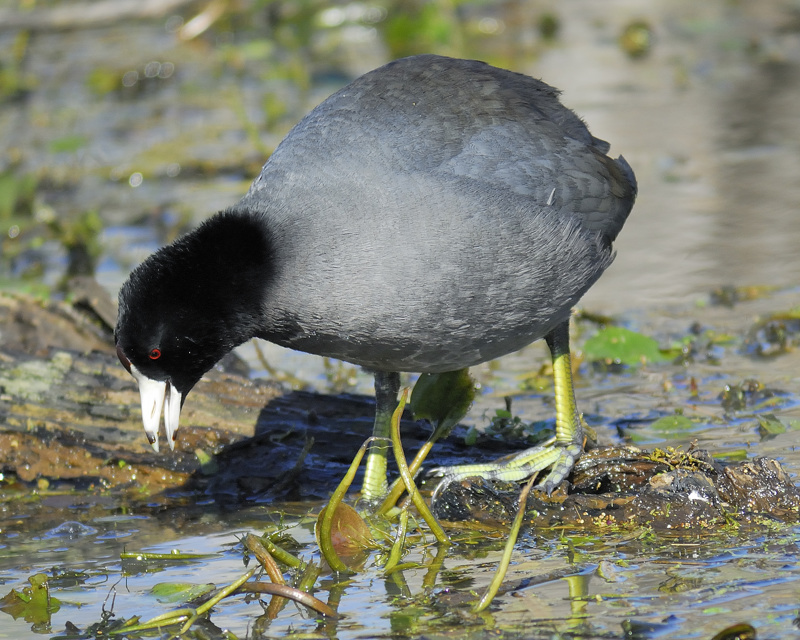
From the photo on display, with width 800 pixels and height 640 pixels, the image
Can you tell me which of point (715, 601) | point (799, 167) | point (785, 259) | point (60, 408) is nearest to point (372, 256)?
point (715, 601)

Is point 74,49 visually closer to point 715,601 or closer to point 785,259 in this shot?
point 785,259

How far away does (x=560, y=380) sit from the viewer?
13.0 ft

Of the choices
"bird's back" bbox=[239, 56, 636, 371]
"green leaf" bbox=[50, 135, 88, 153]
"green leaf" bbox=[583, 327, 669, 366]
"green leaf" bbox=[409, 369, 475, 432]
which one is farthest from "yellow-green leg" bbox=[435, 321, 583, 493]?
"green leaf" bbox=[50, 135, 88, 153]

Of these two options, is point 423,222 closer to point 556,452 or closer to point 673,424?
point 556,452

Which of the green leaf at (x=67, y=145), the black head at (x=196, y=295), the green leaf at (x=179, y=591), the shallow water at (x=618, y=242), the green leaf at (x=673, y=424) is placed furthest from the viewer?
the green leaf at (x=67, y=145)

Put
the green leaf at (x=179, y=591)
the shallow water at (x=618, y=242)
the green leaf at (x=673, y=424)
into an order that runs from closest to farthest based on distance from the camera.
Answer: the shallow water at (x=618, y=242) → the green leaf at (x=179, y=591) → the green leaf at (x=673, y=424)

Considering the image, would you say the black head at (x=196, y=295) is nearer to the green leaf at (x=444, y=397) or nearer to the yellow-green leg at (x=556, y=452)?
the green leaf at (x=444, y=397)

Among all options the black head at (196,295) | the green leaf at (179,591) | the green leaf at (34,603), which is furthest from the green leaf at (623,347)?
the green leaf at (34,603)

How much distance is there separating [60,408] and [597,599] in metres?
2.25

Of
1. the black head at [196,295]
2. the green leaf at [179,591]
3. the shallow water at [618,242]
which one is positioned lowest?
the shallow water at [618,242]

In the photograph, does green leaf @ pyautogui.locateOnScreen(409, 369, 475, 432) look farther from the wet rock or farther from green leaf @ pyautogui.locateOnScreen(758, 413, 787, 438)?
green leaf @ pyautogui.locateOnScreen(758, 413, 787, 438)

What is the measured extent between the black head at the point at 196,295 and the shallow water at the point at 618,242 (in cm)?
64

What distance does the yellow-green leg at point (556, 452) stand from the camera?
3.66 m

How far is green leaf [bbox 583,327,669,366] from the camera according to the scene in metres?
4.81
